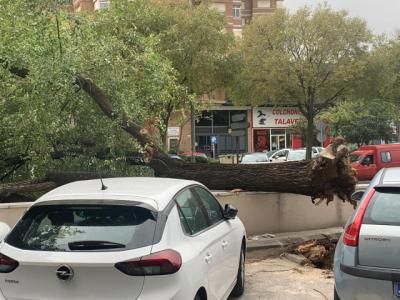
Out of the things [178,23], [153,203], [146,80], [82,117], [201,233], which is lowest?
[201,233]

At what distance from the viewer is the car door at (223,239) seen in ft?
A: 16.7

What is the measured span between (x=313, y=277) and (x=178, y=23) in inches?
870

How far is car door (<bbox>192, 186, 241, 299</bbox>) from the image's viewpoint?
508cm

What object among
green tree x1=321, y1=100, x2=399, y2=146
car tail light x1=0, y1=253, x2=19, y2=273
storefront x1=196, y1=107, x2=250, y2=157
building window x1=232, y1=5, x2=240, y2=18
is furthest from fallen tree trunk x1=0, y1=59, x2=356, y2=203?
building window x1=232, y1=5, x2=240, y2=18

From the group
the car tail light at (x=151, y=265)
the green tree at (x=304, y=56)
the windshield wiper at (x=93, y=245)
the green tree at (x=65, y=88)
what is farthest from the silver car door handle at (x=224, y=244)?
the green tree at (x=304, y=56)

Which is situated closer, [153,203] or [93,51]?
[153,203]

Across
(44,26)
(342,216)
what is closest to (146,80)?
(44,26)

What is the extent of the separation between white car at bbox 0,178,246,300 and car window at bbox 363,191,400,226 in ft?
4.44

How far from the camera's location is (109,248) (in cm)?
378

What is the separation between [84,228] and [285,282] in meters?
3.60

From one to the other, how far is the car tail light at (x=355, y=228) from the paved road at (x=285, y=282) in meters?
1.88

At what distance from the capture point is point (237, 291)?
245 inches

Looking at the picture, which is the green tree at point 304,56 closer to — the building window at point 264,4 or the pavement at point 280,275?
the pavement at point 280,275

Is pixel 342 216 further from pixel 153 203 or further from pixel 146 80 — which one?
pixel 153 203
